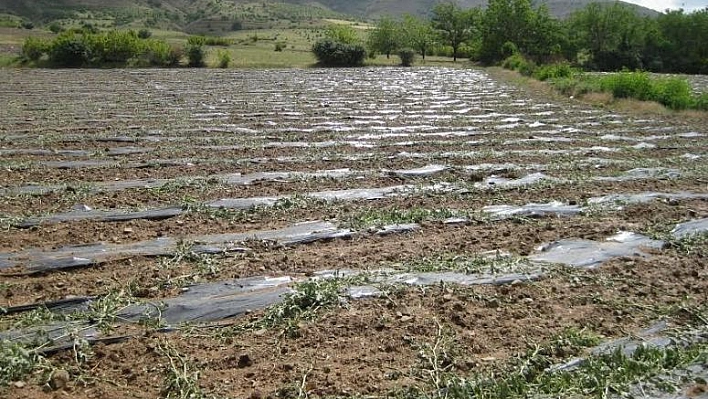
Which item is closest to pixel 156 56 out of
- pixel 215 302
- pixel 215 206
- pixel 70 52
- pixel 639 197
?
pixel 70 52

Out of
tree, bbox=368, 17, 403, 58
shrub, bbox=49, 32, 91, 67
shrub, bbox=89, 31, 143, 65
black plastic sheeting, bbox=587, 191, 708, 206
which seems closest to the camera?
black plastic sheeting, bbox=587, 191, 708, 206

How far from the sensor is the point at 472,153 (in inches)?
350

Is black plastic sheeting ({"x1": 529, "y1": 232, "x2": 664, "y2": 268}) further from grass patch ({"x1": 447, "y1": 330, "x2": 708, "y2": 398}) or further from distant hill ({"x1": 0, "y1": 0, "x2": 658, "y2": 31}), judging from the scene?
distant hill ({"x1": 0, "y1": 0, "x2": 658, "y2": 31})

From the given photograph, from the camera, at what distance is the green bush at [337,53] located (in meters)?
36.9

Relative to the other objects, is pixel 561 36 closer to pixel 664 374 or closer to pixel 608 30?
pixel 608 30

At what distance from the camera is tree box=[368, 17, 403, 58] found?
150 ft

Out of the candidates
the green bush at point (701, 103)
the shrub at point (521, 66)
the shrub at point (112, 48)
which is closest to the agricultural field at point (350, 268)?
the green bush at point (701, 103)

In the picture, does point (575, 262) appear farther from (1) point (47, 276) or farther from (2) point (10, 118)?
(2) point (10, 118)

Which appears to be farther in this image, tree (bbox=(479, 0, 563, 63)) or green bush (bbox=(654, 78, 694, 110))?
tree (bbox=(479, 0, 563, 63))

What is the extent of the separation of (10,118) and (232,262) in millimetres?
10160

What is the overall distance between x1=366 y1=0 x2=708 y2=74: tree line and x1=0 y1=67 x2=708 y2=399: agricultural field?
3588cm

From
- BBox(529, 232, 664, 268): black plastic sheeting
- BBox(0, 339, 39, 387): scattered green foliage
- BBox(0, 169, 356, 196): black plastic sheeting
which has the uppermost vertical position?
BBox(0, 169, 356, 196): black plastic sheeting

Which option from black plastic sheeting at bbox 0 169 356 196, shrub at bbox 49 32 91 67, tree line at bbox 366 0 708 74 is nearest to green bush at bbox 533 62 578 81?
tree line at bbox 366 0 708 74

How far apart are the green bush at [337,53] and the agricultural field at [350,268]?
28.3 metres
